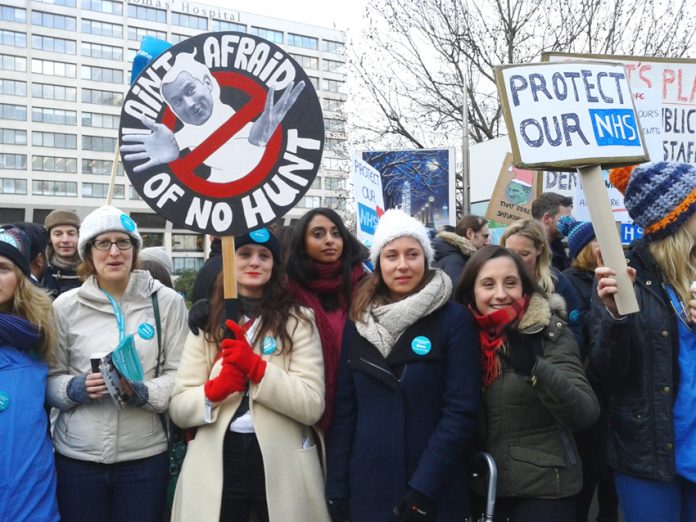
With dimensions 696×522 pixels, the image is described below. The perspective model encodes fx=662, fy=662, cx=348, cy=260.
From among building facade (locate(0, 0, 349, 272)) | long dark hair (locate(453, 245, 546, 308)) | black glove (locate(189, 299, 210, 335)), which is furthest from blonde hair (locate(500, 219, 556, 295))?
building facade (locate(0, 0, 349, 272))

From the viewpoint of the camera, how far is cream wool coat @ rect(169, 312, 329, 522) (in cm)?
276

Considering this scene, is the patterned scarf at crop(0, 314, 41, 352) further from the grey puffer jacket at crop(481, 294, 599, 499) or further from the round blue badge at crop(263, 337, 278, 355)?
the grey puffer jacket at crop(481, 294, 599, 499)

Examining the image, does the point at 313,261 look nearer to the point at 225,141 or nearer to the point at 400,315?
the point at 400,315

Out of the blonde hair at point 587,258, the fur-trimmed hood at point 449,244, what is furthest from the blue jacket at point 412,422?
the fur-trimmed hood at point 449,244

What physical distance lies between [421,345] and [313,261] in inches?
42.7

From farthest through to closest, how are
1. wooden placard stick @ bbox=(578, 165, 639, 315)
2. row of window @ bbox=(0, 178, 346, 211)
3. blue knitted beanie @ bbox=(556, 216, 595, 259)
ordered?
row of window @ bbox=(0, 178, 346, 211), blue knitted beanie @ bbox=(556, 216, 595, 259), wooden placard stick @ bbox=(578, 165, 639, 315)

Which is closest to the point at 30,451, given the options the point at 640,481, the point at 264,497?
the point at 264,497

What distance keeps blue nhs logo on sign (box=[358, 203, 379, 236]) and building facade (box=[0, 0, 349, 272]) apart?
5686 cm

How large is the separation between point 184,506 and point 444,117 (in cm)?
1528

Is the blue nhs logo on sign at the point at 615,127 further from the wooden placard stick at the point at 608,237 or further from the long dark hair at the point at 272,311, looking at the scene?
the long dark hair at the point at 272,311

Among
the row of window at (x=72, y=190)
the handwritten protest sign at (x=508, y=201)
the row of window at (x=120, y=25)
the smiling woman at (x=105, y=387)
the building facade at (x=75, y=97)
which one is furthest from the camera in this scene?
the row of window at (x=120, y=25)

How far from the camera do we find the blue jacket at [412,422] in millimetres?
2682

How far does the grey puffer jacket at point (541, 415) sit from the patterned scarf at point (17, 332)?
1.97 m

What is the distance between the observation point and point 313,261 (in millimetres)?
3656
